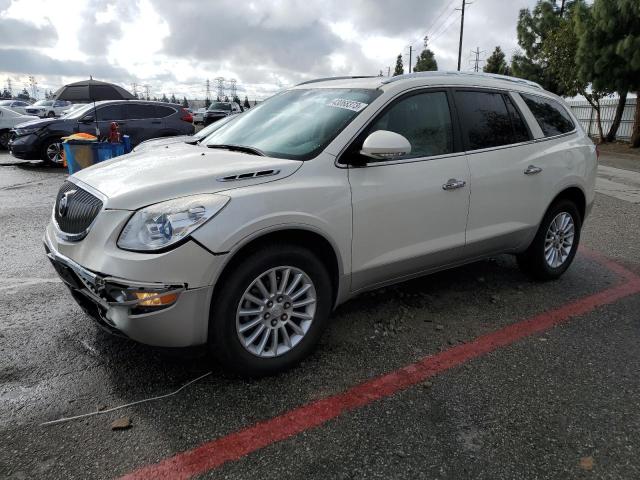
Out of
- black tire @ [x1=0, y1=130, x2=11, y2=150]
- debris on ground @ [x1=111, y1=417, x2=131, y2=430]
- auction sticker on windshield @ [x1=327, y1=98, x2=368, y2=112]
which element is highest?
auction sticker on windshield @ [x1=327, y1=98, x2=368, y2=112]

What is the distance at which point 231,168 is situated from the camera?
2.94m

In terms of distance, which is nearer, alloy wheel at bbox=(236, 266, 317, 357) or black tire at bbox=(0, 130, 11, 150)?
alloy wheel at bbox=(236, 266, 317, 357)

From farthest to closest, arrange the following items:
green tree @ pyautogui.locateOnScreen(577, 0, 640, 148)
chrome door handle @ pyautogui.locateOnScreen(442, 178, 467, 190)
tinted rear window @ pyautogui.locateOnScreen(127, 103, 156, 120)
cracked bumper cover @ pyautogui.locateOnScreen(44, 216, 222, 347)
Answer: green tree @ pyautogui.locateOnScreen(577, 0, 640, 148) → tinted rear window @ pyautogui.locateOnScreen(127, 103, 156, 120) → chrome door handle @ pyautogui.locateOnScreen(442, 178, 467, 190) → cracked bumper cover @ pyautogui.locateOnScreen(44, 216, 222, 347)

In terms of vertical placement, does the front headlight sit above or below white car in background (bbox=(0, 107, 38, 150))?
above

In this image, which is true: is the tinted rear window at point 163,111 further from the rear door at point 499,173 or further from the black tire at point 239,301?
the black tire at point 239,301

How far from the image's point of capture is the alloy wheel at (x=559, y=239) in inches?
181

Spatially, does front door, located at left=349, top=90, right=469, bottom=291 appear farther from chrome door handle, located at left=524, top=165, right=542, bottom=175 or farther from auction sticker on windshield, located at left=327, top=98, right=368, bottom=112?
chrome door handle, located at left=524, top=165, right=542, bottom=175

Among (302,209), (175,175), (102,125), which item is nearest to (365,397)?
(302,209)

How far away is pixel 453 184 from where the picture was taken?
3627 mm

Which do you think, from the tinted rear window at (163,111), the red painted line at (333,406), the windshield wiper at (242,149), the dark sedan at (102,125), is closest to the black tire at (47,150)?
the dark sedan at (102,125)

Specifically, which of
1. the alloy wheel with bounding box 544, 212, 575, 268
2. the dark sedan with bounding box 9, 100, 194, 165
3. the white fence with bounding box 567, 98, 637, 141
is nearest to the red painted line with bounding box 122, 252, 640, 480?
the alloy wheel with bounding box 544, 212, 575, 268

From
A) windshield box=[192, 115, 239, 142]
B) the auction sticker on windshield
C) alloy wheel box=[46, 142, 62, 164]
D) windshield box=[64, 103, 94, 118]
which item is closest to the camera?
the auction sticker on windshield

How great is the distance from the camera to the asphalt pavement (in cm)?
234

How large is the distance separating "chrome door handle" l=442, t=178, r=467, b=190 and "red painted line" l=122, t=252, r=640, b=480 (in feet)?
3.54
